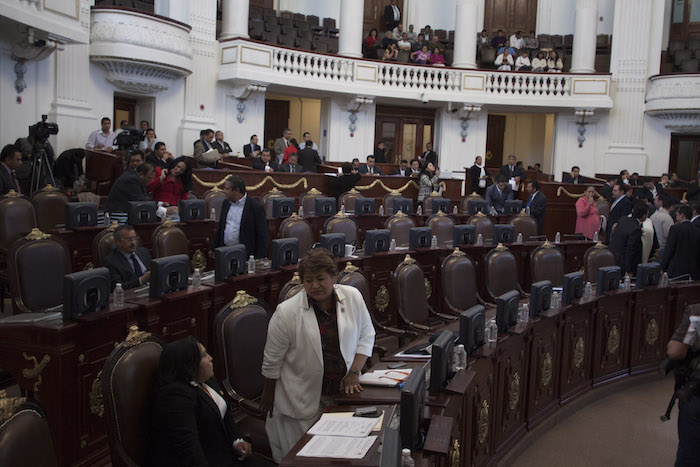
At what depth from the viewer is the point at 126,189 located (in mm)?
5625

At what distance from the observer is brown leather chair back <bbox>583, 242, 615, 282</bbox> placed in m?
5.95

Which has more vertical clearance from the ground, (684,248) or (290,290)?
(684,248)

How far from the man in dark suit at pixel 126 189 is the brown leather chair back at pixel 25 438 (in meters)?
4.03

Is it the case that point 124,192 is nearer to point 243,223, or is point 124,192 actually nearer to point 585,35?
point 243,223

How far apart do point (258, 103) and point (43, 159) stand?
6.54 meters

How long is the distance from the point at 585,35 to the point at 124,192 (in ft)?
44.6

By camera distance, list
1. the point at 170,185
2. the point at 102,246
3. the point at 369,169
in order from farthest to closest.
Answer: the point at 369,169 < the point at 170,185 < the point at 102,246

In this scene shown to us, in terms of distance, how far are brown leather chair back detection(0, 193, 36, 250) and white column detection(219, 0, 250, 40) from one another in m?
8.90

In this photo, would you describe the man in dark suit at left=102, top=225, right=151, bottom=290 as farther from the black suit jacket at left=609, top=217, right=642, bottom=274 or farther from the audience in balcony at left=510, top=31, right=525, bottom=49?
the audience in balcony at left=510, top=31, right=525, bottom=49

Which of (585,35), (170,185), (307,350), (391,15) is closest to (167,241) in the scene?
(170,185)

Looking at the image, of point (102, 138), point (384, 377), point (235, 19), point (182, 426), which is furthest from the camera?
point (235, 19)

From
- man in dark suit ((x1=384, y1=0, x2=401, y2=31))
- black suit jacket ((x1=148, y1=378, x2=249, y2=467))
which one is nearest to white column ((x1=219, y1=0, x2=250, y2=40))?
man in dark suit ((x1=384, y1=0, x2=401, y2=31))

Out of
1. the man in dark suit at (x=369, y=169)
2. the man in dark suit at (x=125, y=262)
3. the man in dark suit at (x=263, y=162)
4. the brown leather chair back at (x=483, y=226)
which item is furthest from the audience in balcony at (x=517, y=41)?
the man in dark suit at (x=125, y=262)

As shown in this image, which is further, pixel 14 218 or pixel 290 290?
pixel 14 218
